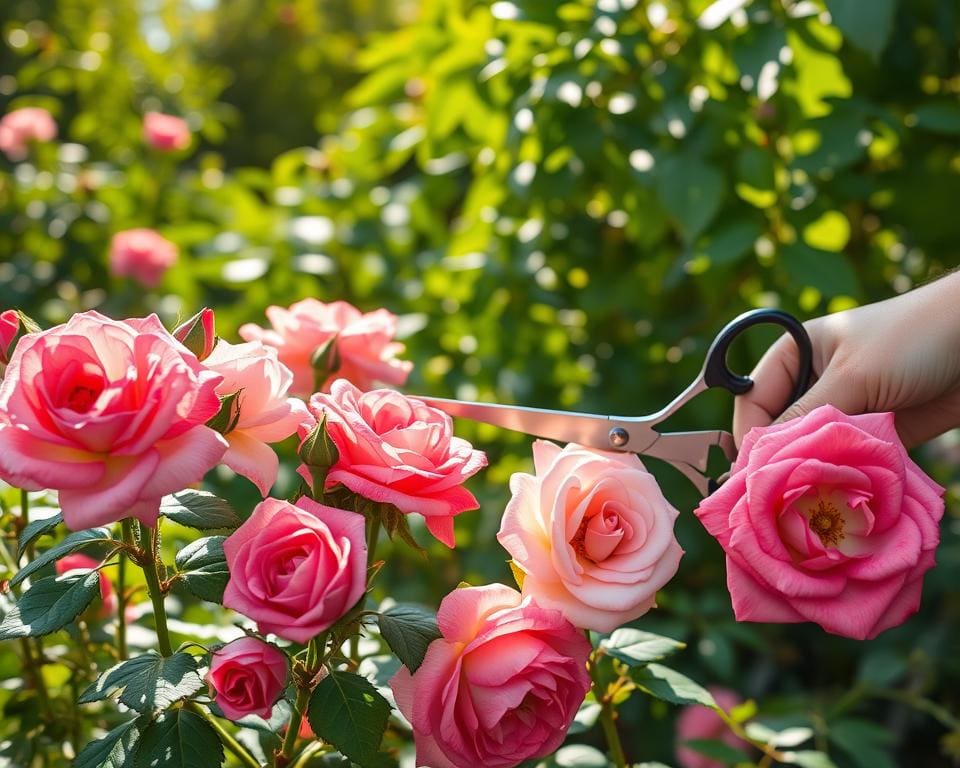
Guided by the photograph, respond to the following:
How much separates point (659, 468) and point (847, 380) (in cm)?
86

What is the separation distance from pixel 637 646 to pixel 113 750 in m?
0.45

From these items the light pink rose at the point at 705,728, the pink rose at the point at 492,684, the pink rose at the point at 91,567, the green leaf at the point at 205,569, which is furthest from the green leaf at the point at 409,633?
the light pink rose at the point at 705,728

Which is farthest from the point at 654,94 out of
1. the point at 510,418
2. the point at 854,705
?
the point at 854,705

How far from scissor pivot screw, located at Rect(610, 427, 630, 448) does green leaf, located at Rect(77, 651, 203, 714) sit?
17.3 inches

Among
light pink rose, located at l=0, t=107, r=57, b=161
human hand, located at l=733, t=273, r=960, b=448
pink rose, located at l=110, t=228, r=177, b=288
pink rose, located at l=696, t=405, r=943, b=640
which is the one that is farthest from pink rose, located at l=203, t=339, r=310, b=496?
light pink rose, located at l=0, t=107, r=57, b=161

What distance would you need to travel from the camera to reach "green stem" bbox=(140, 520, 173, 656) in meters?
0.77

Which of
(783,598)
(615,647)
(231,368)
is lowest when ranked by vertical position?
(615,647)

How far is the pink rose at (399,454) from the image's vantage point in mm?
736

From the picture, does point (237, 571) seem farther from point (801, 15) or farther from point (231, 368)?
point (801, 15)

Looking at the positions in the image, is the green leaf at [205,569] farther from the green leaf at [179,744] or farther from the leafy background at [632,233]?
the leafy background at [632,233]

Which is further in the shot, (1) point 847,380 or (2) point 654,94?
(2) point 654,94

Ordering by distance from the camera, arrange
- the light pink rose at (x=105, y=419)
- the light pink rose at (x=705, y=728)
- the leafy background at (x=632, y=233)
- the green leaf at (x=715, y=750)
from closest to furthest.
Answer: the light pink rose at (x=105, y=419)
the green leaf at (x=715, y=750)
the leafy background at (x=632, y=233)
the light pink rose at (x=705, y=728)

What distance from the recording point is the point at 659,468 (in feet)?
5.73

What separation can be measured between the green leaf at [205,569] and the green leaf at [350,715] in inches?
4.2
